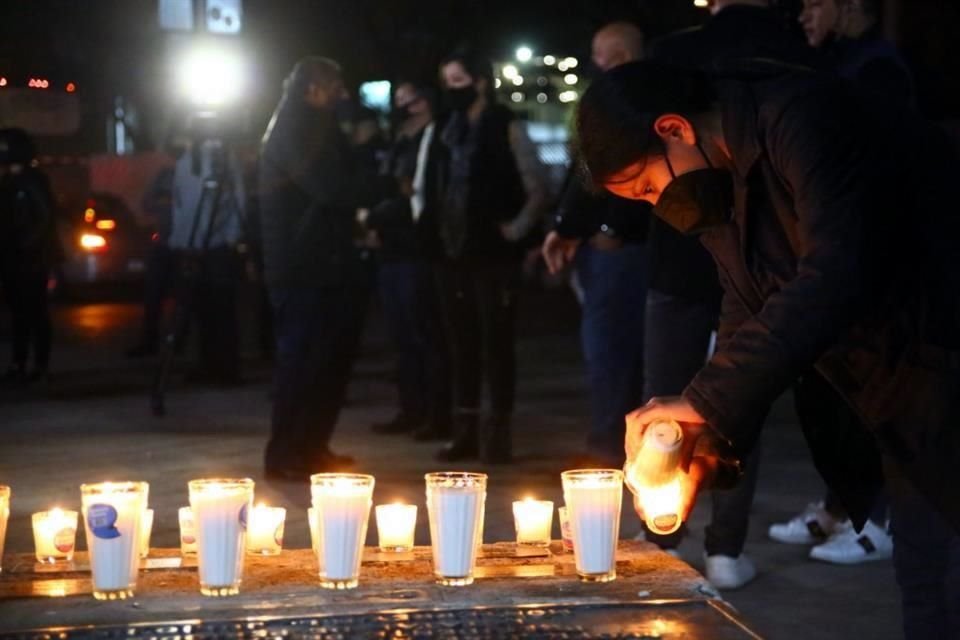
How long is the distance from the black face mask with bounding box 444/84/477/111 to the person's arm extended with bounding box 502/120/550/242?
0.32 m

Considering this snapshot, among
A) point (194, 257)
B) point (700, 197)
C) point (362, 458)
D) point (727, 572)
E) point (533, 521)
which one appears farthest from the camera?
point (194, 257)

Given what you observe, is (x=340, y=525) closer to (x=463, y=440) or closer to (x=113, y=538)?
(x=113, y=538)

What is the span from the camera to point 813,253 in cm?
357

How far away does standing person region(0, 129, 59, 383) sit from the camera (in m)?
14.1

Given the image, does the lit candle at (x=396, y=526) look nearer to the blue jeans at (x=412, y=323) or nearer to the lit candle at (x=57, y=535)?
the lit candle at (x=57, y=535)

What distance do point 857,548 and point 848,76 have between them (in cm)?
197

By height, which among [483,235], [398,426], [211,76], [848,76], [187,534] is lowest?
[398,426]

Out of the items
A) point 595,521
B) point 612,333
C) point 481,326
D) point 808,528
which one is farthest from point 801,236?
point 481,326

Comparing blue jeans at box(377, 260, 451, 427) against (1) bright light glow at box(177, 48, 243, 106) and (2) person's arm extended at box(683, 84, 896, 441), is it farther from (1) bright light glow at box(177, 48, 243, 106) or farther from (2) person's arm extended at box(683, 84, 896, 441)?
(2) person's arm extended at box(683, 84, 896, 441)

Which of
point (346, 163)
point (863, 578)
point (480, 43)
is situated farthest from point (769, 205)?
point (480, 43)

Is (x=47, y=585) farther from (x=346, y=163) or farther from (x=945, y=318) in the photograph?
(x=346, y=163)

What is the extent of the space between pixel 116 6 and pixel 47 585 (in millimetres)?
25708

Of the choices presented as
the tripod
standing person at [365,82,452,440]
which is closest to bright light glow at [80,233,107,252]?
the tripod

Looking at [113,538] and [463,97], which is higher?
[463,97]
